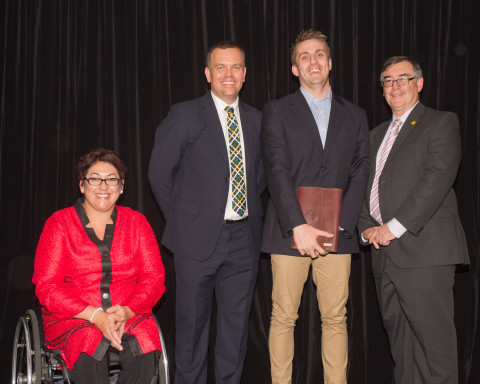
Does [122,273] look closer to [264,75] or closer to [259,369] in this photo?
[259,369]

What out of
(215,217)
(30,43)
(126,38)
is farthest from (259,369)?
(30,43)

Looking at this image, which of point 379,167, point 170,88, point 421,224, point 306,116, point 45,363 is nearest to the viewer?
point 45,363

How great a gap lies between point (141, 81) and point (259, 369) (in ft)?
7.31

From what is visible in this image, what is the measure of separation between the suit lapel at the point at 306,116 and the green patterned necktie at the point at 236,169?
35 cm

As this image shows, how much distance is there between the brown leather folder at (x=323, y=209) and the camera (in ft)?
7.90

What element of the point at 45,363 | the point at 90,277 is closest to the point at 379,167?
the point at 90,277

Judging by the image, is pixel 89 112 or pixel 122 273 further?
pixel 89 112

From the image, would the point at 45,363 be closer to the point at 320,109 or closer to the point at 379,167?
the point at 320,109

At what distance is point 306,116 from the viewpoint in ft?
8.34

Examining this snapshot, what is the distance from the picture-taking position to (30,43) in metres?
3.30

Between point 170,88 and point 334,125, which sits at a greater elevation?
point 170,88

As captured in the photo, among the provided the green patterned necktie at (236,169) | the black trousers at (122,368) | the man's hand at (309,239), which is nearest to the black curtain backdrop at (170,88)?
the green patterned necktie at (236,169)

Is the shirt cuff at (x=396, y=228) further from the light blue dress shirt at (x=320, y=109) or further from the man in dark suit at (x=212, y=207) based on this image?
the man in dark suit at (x=212, y=207)

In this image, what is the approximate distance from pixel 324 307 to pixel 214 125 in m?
1.15
